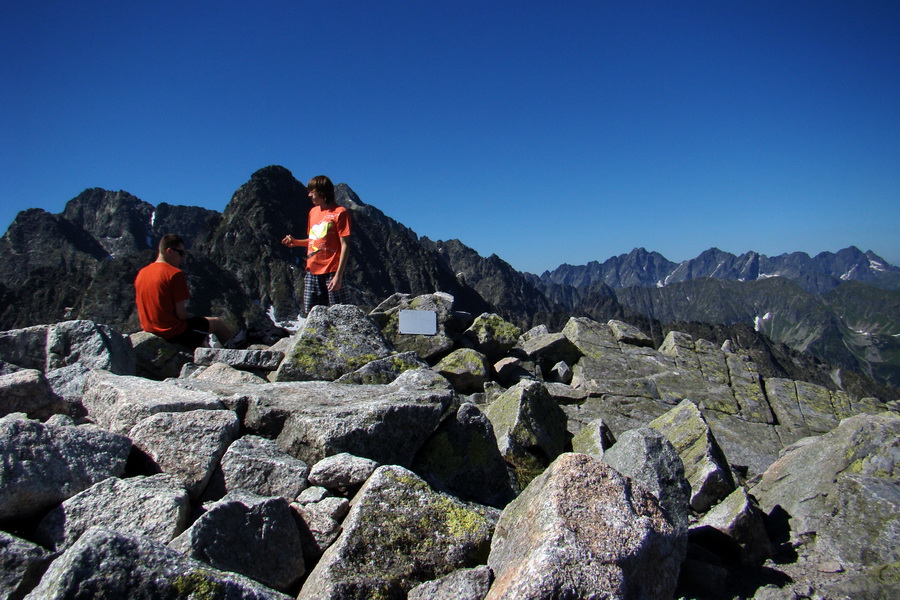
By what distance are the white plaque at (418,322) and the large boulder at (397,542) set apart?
27.0 feet

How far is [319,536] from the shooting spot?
15.6ft

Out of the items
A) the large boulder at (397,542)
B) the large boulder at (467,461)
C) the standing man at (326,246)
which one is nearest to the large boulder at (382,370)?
the large boulder at (467,461)

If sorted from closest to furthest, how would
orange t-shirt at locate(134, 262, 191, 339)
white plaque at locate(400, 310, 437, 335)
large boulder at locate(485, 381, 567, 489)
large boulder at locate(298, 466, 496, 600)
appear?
large boulder at locate(298, 466, 496, 600)
large boulder at locate(485, 381, 567, 489)
orange t-shirt at locate(134, 262, 191, 339)
white plaque at locate(400, 310, 437, 335)

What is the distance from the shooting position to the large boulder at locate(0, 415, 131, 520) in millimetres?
4207

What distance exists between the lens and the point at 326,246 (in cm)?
1200

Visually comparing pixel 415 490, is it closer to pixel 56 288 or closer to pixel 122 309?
pixel 122 309

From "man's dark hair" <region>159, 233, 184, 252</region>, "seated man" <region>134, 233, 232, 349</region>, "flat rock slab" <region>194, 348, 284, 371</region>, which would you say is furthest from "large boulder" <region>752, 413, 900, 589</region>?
"man's dark hair" <region>159, 233, 184, 252</region>

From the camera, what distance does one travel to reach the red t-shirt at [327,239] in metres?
11.9

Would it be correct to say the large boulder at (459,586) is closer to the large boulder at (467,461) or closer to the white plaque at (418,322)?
the large boulder at (467,461)

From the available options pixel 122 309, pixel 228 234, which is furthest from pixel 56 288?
pixel 228 234

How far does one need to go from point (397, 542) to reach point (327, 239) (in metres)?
8.44

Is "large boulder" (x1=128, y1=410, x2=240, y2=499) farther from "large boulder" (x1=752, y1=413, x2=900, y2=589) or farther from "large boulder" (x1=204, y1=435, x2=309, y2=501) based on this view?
"large boulder" (x1=752, y1=413, x2=900, y2=589)

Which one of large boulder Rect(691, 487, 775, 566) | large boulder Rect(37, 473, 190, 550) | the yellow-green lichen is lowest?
large boulder Rect(691, 487, 775, 566)

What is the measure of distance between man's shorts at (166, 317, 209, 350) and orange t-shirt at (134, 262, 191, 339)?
97mm
